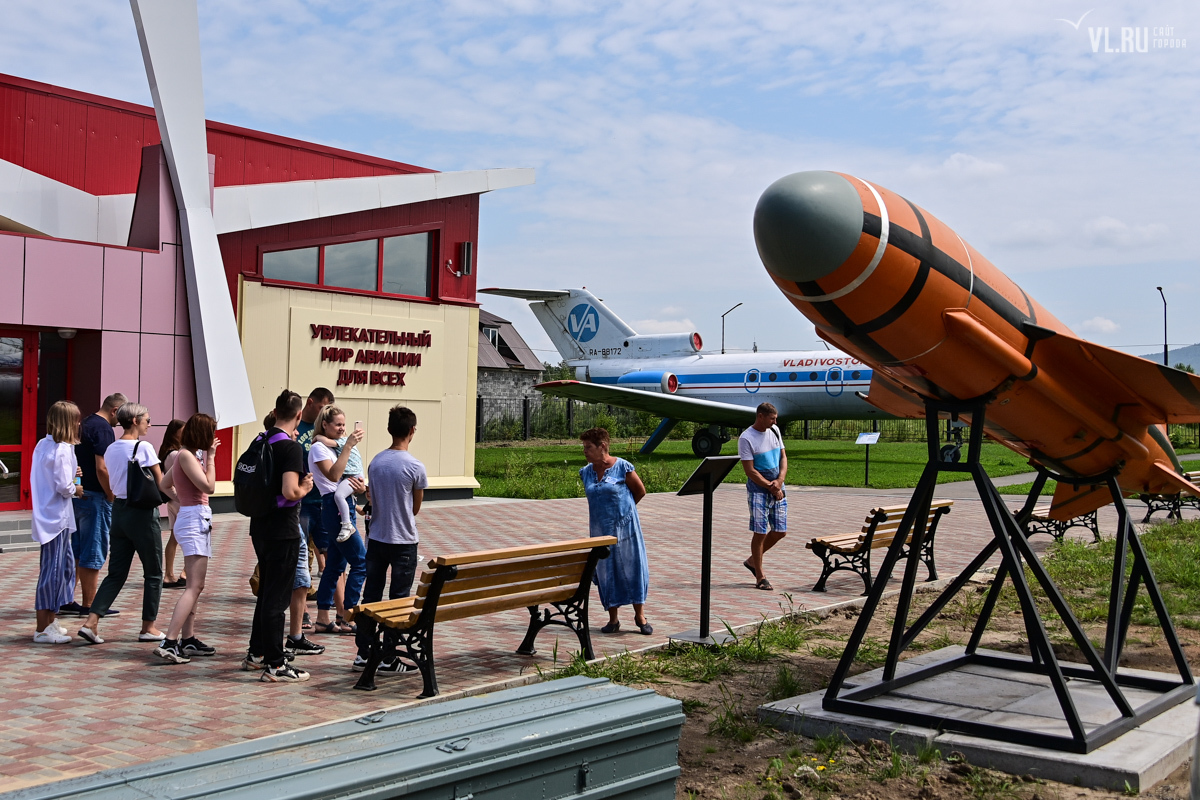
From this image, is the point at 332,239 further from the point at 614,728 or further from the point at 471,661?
the point at 614,728

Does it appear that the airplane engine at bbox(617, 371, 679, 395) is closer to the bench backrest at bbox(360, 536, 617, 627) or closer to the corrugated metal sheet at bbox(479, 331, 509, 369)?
the corrugated metal sheet at bbox(479, 331, 509, 369)

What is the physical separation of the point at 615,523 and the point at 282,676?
255cm

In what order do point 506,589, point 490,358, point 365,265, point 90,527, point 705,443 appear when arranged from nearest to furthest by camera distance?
1. point 506,589
2. point 90,527
3. point 365,265
4. point 705,443
5. point 490,358

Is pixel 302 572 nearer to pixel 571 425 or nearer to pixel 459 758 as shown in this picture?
pixel 459 758

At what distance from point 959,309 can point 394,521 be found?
11.7 feet

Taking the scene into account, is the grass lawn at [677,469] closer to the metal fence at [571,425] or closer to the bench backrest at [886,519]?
the metal fence at [571,425]

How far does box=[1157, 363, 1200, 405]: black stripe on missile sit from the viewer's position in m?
5.26

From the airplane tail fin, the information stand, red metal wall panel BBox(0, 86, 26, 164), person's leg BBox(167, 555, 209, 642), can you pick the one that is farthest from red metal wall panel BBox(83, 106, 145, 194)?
the airplane tail fin

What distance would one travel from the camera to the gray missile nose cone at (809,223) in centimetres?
465

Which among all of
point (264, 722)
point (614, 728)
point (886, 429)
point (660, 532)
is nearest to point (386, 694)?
point (264, 722)

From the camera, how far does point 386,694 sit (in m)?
5.78

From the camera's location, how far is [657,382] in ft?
105

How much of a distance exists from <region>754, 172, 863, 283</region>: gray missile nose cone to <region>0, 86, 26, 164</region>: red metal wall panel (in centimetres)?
1302

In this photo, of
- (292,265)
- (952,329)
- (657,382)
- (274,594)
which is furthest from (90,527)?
(657,382)
